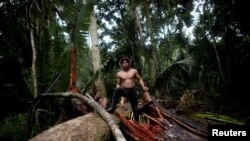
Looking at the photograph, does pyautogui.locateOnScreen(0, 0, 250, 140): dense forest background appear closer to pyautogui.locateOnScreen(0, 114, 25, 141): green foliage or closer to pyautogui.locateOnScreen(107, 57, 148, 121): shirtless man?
pyautogui.locateOnScreen(0, 114, 25, 141): green foliage

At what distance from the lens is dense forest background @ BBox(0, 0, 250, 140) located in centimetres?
574

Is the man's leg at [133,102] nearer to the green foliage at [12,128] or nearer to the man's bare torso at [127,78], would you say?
the man's bare torso at [127,78]

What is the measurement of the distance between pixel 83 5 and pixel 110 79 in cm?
827

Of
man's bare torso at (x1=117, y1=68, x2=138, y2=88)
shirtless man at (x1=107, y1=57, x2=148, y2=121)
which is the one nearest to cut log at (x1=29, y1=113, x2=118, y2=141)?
shirtless man at (x1=107, y1=57, x2=148, y2=121)

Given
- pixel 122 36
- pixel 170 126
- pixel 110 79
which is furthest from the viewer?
pixel 122 36

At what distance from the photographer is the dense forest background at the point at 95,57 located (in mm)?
5738

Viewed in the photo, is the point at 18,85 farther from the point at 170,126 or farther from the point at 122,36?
the point at 122,36

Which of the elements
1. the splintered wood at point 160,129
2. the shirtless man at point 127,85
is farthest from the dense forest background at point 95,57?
the splintered wood at point 160,129

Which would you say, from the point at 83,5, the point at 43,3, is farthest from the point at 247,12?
the point at 43,3

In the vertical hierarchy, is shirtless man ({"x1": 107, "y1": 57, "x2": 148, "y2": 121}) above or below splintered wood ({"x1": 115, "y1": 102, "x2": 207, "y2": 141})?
above

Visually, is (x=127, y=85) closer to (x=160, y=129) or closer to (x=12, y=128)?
(x=160, y=129)

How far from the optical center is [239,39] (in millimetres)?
10828

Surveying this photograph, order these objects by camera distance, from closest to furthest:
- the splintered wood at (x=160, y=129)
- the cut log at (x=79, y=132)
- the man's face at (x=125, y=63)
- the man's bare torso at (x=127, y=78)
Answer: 1. the cut log at (x=79, y=132)
2. the splintered wood at (x=160, y=129)
3. the man's face at (x=125, y=63)
4. the man's bare torso at (x=127, y=78)

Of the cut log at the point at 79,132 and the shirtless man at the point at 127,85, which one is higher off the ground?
the shirtless man at the point at 127,85
